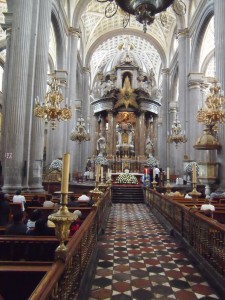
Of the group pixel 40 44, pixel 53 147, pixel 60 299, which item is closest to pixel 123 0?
pixel 60 299

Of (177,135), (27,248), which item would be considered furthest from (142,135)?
(27,248)

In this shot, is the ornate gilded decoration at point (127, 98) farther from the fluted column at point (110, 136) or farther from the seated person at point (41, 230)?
the seated person at point (41, 230)

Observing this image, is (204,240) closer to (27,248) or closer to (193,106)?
(27,248)

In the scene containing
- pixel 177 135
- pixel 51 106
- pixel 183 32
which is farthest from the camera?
pixel 183 32

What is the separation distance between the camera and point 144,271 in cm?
423

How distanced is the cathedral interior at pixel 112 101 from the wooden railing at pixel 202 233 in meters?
0.04

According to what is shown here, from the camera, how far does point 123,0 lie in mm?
6043

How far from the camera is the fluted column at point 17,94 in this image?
1002 cm

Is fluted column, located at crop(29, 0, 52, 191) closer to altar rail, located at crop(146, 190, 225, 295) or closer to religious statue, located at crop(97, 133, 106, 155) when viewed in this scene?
altar rail, located at crop(146, 190, 225, 295)

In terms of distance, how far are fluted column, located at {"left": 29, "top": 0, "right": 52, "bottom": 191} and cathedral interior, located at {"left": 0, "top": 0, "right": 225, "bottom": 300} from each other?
0.14ft

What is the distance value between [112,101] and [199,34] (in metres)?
10.8

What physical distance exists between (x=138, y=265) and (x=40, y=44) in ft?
35.1

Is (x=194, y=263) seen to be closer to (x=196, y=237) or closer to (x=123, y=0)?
(x=196, y=237)

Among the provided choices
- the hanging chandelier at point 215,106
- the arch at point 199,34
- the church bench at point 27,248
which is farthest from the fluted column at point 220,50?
the church bench at point 27,248
